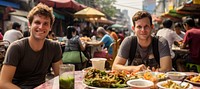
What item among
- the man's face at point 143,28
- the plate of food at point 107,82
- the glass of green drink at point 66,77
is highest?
the man's face at point 143,28

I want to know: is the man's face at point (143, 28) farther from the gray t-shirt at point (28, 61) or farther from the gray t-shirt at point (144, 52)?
the gray t-shirt at point (28, 61)

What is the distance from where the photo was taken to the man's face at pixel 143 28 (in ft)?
10.0

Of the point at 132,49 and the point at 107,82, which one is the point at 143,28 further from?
the point at 107,82

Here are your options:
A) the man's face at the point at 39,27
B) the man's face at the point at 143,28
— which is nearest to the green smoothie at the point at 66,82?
the man's face at the point at 39,27

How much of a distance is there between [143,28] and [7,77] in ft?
5.48

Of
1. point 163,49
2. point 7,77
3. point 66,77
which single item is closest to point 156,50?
point 163,49

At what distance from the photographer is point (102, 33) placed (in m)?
8.55

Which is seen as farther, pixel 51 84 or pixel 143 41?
pixel 143 41

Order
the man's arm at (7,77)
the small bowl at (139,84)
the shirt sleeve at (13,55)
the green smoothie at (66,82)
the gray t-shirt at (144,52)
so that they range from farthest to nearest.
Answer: the gray t-shirt at (144,52) < the shirt sleeve at (13,55) < the man's arm at (7,77) < the green smoothie at (66,82) < the small bowl at (139,84)

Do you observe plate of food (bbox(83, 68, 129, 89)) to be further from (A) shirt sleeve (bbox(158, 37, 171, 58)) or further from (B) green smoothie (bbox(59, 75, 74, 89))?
(A) shirt sleeve (bbox(158, 37, 171, 58))

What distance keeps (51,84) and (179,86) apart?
1022 millimetres

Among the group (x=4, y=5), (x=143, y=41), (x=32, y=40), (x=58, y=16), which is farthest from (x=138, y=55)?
(x=58, y=16)

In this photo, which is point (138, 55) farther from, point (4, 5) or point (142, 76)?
point (4, 5)

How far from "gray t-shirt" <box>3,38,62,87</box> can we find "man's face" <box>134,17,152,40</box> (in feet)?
3.58
